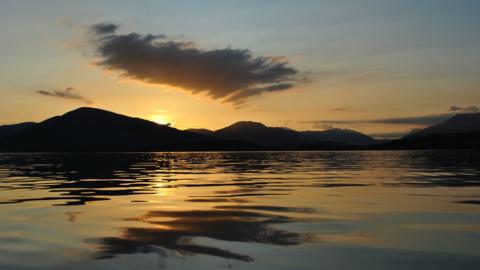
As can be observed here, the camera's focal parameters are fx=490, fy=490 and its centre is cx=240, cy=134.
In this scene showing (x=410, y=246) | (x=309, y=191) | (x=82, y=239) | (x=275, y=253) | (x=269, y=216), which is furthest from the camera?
(x=309, y=191)

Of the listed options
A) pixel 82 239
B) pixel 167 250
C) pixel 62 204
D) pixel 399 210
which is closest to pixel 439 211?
pixel 399 210

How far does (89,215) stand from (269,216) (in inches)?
266

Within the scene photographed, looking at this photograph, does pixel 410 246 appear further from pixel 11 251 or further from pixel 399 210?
pixel 11 251

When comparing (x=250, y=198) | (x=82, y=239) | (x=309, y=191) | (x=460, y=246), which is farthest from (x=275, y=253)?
(x=309, y=191)

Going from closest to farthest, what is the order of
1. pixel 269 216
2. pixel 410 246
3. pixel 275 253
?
pixel 275 253
pixel 410 246
pixel 269 216

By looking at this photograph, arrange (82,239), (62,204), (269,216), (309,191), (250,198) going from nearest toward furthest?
1. (82,239)
2. (269,216)
3. (62,204)
4. (250,198)
5. (309,191)

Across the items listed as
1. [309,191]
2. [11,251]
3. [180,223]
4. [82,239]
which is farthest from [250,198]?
[11,251]

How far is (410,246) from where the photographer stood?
12.2 metres

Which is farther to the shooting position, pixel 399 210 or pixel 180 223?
pixel 399 210

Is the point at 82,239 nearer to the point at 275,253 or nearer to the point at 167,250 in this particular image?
the point at 167,250

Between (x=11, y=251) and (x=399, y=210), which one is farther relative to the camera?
(x=399, y=210)

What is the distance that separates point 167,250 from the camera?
11.9m

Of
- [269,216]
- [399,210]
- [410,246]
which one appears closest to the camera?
[410,246]

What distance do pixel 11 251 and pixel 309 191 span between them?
57.6 ft
